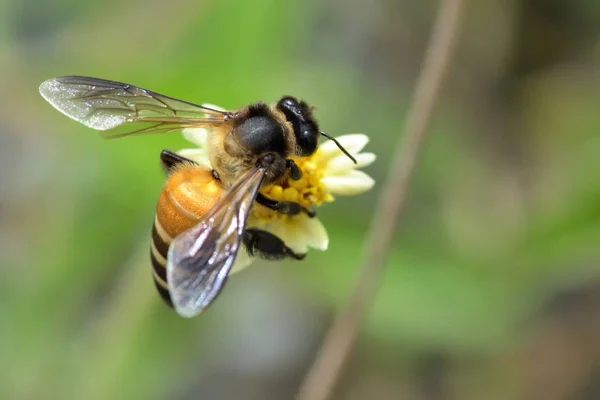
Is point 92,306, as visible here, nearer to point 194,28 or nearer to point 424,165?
point 194,28

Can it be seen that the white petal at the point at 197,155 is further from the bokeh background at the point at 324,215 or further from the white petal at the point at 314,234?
the bokeh background at the point at 324,215

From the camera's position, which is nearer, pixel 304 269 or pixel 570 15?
pixel 304 269

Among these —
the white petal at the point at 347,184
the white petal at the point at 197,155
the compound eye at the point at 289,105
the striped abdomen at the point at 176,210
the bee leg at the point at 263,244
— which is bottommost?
the striped abdomen at the point at 176,210

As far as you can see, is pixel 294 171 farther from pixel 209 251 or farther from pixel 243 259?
pixel 209 251

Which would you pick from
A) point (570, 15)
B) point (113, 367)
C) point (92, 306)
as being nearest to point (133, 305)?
point (113, 367)

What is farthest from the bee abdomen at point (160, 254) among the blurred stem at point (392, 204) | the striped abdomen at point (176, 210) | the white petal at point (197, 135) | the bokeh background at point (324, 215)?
the bokeh background at point (324, 215)

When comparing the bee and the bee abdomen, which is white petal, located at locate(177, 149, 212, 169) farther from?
the bee abdomen
